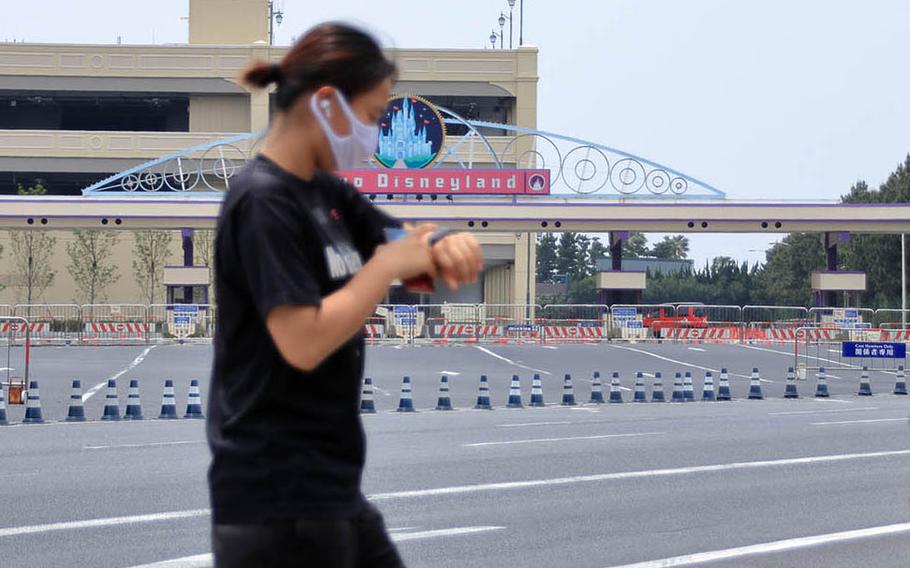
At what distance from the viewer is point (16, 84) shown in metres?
72.8

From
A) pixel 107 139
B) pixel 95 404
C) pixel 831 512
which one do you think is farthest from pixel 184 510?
pixel 107 139

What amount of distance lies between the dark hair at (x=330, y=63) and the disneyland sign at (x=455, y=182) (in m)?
49.5

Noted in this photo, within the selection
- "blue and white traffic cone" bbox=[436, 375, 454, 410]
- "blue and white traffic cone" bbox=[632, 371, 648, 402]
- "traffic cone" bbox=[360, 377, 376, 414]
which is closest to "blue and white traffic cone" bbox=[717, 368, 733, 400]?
"blue and white traffic cone" bbox=[632, 371, 648, 402]

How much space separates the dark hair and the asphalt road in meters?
5.62

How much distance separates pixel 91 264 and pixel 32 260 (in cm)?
278

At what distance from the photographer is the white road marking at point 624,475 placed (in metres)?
11.7

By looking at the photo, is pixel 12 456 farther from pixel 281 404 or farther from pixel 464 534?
pixel 281 404

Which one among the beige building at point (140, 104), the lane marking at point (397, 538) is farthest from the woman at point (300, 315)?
the beige building at point (140, 104)

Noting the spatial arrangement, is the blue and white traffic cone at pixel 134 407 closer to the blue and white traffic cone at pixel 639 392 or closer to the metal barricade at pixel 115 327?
the blue and white traffic cone at pixel 639 392

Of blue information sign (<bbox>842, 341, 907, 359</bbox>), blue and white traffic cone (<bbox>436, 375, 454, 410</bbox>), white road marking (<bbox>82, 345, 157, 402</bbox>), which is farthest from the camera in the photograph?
blue information sign (<bbox>842, 341, 907, 359</bbox>)

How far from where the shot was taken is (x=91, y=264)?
7112 centimetres

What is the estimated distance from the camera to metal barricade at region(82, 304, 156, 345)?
156 feet

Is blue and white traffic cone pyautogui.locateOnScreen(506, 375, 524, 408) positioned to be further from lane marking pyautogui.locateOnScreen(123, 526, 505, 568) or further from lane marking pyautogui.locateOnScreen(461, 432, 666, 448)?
lane marking pyautogui.locateOnScreen(123, 526, 505, 568)

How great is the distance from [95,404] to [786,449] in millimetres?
12472
